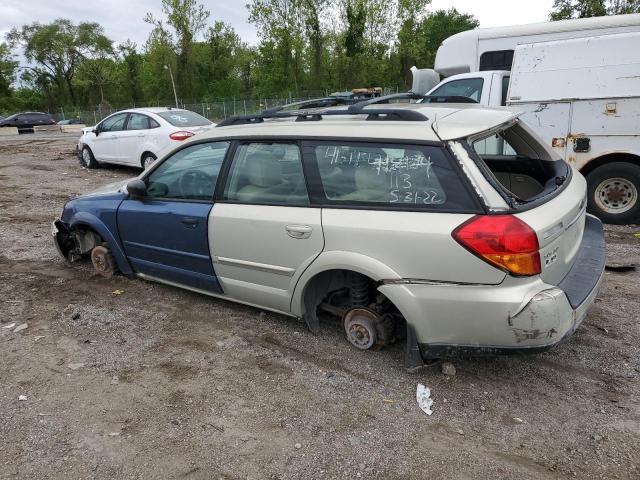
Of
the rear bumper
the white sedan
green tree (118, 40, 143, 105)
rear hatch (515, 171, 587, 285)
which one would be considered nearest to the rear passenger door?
the rear bumper

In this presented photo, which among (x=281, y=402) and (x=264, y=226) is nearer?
(x=281, y=402)

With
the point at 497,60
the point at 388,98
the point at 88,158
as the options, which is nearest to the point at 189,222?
the point at 388,98

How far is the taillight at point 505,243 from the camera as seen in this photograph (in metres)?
2.68

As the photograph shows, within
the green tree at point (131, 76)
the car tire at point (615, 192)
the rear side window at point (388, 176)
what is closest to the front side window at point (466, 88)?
the car tire at point (615, 192)

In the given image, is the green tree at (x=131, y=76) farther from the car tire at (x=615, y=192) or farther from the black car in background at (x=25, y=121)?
the car tire at (x=615, y=192)

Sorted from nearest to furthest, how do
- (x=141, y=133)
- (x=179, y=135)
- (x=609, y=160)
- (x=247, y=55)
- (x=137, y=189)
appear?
(x=137, y=189), (x=609, y=160), (x=179, y=135), (x=141, y=133), (x=247, y=55)

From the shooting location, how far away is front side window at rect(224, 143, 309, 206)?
3.50 m

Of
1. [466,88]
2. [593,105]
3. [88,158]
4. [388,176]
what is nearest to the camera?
[388,176]

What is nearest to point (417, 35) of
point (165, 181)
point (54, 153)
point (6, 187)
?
point (54, 153)

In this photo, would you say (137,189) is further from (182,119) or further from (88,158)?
(88,158)

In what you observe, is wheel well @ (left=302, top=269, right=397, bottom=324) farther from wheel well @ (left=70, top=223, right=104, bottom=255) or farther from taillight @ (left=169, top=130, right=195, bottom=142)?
taillight @ (left=169, top=130, right=195, bottom=142)

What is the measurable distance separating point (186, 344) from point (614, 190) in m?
5.85

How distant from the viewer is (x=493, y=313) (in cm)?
277

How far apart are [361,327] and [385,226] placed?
827mm
